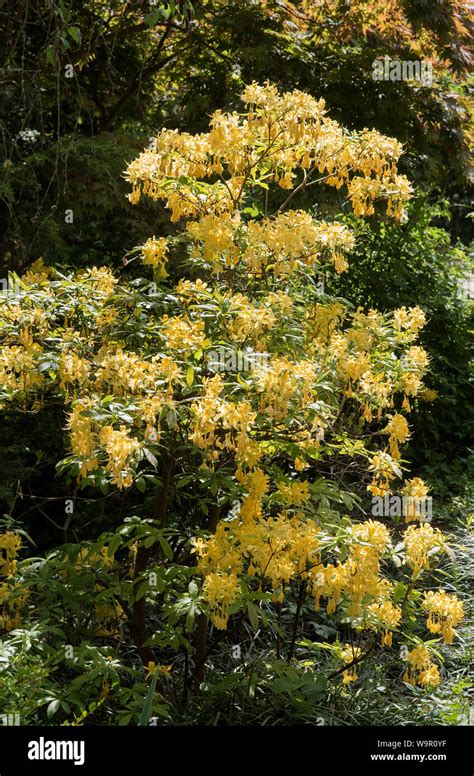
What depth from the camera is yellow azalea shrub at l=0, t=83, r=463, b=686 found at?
2.98 meters

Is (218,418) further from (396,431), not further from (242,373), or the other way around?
(396,431)

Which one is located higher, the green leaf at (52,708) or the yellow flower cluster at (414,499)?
the yellow flower cluster at (414,499)

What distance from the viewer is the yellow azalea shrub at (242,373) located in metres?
2.98

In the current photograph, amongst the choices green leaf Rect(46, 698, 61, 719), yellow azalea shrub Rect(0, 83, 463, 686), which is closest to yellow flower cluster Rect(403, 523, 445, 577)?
yellow azalea shrub Rect(0, 83, 463, 686)

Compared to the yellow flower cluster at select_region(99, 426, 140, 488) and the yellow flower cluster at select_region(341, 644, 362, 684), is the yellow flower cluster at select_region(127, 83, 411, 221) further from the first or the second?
the yellow flower cluster at select_region(341, 644, 362, 684)

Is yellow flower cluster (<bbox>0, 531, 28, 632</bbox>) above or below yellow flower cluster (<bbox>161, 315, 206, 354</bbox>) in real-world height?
below

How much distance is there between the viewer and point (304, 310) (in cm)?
369

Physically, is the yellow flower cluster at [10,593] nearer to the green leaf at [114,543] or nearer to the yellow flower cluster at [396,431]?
the green leaf at [114,543]

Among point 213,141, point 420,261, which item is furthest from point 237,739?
point 420,261

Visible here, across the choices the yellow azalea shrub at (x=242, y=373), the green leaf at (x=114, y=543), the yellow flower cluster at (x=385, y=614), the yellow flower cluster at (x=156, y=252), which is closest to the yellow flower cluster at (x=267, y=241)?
the yellow azalea shrub at (x=242, y=373)

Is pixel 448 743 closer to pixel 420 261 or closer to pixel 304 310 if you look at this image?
pixel 304 310

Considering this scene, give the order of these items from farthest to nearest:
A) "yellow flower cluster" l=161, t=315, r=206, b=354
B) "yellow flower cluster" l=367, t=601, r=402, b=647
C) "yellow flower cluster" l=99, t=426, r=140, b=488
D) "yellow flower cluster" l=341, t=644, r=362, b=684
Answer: "yellow flower cluster" l=341, t=644, r=362, b=684 → "yellow flower cluster" l=367, t=601, r=402, b=647 → "yellow flower cluster" l=161, t=315, r=206, b=354 → "yellow flower cluster" l=99, t=426, r=140, b=488

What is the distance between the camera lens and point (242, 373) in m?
3.16

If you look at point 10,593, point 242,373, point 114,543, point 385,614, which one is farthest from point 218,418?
point 10,593
